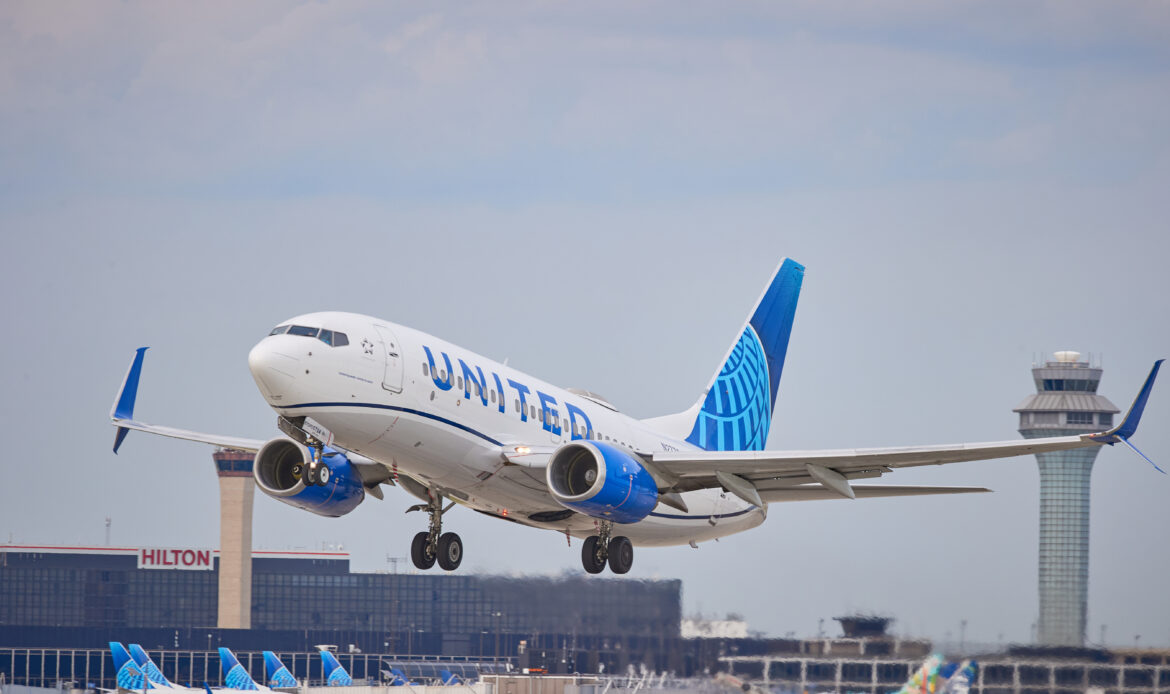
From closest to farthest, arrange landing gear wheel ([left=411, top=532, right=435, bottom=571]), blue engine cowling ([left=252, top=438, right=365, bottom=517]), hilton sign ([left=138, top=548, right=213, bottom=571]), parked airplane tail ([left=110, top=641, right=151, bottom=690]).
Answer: blue engine cowling ([left=252, top=438, right=365, bottom=517]) → landing gear wheel ([left=411, top=532, right=435, bottom=571]) → parked airplane tail ([left=110, top=641, right=151, bottom=690]) → hilton sign ([left=138, top=548, right=213, bottom=571])

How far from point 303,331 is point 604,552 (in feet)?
30.4

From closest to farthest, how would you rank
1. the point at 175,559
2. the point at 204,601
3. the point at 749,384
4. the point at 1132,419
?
the point at 1132,419
the point at 749,384
the point at 204,601
the point at 175,559

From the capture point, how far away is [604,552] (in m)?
36.4

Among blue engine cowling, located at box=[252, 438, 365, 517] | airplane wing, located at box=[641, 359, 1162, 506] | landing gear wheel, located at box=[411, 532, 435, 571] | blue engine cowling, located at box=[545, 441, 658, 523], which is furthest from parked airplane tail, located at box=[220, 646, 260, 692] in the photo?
blue engine cowling, located at box=[545, 441, 658, 523]

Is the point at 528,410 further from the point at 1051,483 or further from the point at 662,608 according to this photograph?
the point at 1051,483

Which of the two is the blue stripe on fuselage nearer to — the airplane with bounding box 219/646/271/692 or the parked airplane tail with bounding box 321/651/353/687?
the airplane with bounding box 219/646/271/692

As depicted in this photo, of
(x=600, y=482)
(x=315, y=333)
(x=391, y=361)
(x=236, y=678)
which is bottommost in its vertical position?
(x=236, y=678)

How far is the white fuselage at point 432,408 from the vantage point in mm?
30469

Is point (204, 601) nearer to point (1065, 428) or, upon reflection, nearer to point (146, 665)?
point (146, 665)

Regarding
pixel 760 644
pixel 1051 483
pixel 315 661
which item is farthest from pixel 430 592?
pixel 760 644

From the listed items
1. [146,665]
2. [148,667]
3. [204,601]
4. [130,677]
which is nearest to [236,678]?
[148,667]

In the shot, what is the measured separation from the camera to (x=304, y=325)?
101 ft

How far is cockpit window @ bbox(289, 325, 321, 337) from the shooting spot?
30703 millimetres

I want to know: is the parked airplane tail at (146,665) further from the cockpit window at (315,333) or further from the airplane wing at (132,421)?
the cockpit window at (315,333)
